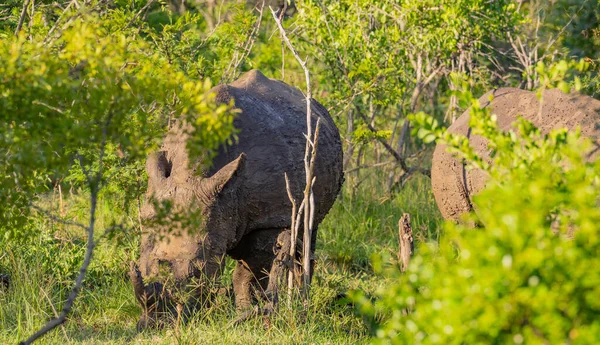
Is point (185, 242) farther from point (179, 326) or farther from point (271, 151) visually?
point (271, 151)

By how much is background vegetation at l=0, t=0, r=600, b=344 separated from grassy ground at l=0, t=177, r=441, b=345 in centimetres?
2

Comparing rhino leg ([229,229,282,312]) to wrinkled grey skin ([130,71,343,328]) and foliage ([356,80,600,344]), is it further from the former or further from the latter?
foliage ([356,80,600,344])

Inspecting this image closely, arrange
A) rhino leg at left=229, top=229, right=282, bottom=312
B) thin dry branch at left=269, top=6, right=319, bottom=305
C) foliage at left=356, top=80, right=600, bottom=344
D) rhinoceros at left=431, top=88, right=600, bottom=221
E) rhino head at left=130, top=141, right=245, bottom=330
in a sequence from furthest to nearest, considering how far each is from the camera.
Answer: rhinoceros at left=431, top=88, right=600, bottom=221 → rhino leg at left=229, top=229, right=282, bottom=312 → thin dry branch at left=269, top=6, right=319, bottom=305 → rhino head at left=130, top=141, right=245, bottom=330 → foliage at left=356, top=80, right=600, bottom=344

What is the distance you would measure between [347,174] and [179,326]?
223 inches

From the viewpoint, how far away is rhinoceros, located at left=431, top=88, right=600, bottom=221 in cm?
768

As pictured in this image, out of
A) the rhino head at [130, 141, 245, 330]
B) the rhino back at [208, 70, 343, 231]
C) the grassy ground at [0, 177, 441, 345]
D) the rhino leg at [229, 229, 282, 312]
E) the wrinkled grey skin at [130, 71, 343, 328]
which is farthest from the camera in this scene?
the rhino leg at [229, 229, 282, 312]

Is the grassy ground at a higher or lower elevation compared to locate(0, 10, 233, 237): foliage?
lower


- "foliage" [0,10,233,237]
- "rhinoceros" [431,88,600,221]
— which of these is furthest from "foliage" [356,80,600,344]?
"rhinoceros" [431,88,600,221]

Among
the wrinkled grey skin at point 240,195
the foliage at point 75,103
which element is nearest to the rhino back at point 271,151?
the wrinkled grey skin at point 240,195

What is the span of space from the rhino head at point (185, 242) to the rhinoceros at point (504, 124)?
7.31ft

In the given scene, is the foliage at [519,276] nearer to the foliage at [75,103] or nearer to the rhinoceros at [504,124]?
the foliage at [75,103]

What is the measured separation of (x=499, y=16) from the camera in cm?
1014

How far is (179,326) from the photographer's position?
6.07 metres

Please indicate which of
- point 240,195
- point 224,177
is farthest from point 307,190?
point 224,177
